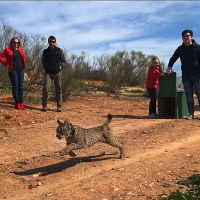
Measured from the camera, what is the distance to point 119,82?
2031cm

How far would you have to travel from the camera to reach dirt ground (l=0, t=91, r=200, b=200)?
17.6ft

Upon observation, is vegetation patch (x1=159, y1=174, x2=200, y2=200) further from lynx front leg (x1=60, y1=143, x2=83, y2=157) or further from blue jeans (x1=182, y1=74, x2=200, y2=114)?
blue jeans (x1=182, y1=74, x2=200, y2=114)

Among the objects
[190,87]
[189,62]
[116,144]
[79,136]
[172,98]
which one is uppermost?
[189,62]

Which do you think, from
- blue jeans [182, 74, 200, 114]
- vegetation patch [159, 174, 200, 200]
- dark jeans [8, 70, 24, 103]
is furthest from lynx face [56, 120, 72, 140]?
dark jeans [8, 70, 24, 103]

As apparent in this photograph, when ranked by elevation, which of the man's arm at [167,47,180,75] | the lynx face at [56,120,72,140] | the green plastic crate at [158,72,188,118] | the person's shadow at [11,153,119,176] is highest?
the man's arm at [167,47,180,75]

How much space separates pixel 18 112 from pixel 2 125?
1086 millimetres

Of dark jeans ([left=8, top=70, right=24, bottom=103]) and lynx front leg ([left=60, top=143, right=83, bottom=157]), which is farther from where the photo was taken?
dark jeans ([left=8, top=70, right=24, bottom=103])

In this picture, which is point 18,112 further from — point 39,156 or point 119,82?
point 119,82

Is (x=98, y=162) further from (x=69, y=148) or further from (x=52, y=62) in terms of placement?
(x=52, y=62)

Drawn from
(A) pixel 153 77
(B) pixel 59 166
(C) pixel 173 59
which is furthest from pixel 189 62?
(B) pixel 59 166

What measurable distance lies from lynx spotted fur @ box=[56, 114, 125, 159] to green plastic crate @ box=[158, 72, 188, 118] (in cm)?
442

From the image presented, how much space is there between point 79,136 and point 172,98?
5548 mm

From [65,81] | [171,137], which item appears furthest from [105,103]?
[171,137]

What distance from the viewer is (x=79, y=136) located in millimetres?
6582
